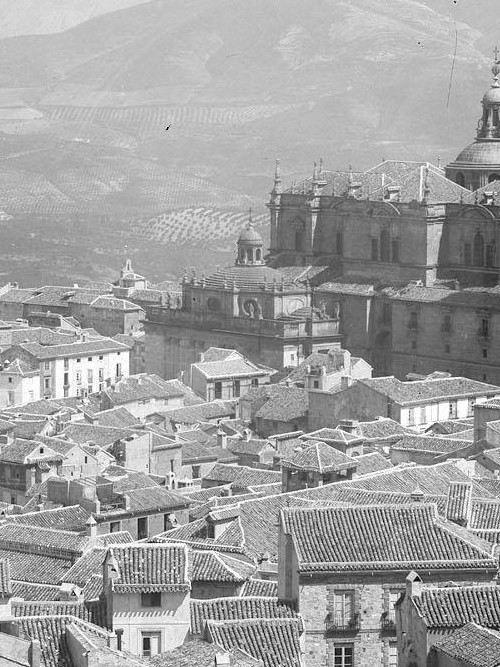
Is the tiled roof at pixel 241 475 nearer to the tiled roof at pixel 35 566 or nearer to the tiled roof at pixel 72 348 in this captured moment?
the tiled roof at pixel 35 566

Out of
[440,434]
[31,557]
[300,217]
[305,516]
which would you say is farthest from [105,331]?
[305,516]

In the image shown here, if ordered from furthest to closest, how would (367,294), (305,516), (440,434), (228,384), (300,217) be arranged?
1. (300,217)
2. (367,294)
3. (228,384)
4. (440,434)
5. (305,516)

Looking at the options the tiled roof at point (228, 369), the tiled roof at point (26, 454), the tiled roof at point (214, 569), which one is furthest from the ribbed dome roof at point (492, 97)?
the tiled roof at point (214, 569)

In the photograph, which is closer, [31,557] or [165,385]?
[31,557]

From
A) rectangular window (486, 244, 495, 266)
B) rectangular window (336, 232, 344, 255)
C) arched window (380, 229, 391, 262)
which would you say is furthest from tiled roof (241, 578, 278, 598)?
rectangular window (336, 232, 344, 255)

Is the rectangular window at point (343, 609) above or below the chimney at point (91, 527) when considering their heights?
above

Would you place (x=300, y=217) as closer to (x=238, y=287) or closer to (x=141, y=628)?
(x=238, y=287)

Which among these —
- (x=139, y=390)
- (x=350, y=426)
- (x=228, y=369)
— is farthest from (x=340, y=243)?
(x=350, y=426)
